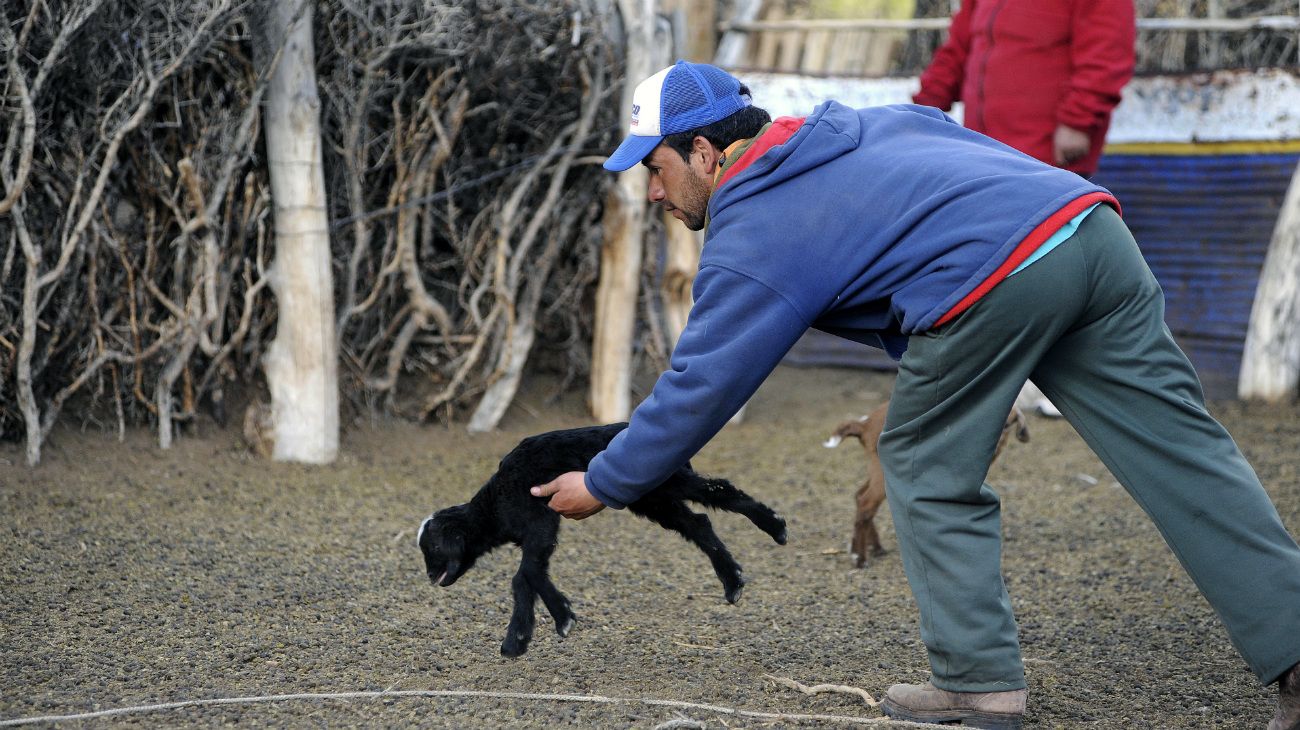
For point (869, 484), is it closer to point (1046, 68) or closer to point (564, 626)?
point (564, 626)

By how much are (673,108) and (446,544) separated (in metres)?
1.58

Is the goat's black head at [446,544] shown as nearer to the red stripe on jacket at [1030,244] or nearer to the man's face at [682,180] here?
the man's face at [682,180]

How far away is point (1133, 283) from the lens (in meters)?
3.04

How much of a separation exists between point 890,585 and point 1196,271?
4.34 meters

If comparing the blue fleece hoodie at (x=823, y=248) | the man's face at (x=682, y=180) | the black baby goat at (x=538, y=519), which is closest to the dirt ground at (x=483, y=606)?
the black baby goat at (x=538, y=519)

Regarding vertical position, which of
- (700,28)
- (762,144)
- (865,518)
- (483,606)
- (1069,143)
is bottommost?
(483,606)

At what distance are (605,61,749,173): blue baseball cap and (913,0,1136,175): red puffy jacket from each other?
347 centimetres

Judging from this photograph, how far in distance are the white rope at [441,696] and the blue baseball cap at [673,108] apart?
4.82 feet

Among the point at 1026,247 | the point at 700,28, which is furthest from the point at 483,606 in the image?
the point at 700,28

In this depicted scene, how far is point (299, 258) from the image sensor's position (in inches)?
241

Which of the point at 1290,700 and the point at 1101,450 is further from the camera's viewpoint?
the point at 1101,450

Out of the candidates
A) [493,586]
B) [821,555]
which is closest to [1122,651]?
[821,555]

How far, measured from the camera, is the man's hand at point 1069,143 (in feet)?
20.4

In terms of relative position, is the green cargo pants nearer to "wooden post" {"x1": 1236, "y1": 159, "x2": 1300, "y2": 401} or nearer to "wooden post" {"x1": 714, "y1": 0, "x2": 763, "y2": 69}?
"wooden post" {"x1": 1236, "y1": 159, "x2": 1300, "y2": 401}
